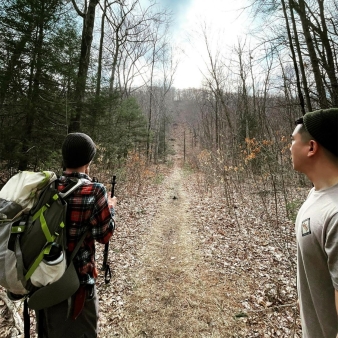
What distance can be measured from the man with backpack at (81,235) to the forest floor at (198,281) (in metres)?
1.34

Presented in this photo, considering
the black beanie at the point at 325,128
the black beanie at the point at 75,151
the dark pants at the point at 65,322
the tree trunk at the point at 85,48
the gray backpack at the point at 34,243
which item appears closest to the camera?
the black beanie at the point at 325,128

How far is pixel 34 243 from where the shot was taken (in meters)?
1.27

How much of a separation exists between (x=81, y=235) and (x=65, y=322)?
0.65 metres

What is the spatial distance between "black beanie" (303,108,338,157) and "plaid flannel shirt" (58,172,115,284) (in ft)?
4.88

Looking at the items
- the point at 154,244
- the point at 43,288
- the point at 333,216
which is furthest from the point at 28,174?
the point at 154,244

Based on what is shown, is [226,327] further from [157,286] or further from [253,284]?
[157,286]

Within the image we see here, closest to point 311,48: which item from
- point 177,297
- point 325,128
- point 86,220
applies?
point 325,128

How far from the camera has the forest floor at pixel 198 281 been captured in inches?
109

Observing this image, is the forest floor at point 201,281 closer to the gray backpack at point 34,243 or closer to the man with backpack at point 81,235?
the man with backpack at point 81,235

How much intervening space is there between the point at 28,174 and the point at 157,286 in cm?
316

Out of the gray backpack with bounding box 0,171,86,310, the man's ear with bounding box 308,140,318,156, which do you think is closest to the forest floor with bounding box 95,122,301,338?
the gray backpack with bounding box 0,171,86,310

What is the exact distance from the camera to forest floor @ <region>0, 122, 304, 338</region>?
276 cm

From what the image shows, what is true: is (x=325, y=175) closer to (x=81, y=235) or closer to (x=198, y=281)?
(x=81, y=235)

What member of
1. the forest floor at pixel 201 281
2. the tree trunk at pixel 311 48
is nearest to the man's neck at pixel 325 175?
the forest floor at pixel 201 281
